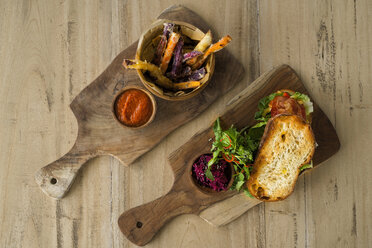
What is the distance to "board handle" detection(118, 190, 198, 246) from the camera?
2.69 m

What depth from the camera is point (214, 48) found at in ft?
7.60

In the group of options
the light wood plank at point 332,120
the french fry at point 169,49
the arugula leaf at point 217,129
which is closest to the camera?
the french fry at point 169,49

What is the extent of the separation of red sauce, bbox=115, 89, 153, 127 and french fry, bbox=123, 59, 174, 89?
0.58 feet

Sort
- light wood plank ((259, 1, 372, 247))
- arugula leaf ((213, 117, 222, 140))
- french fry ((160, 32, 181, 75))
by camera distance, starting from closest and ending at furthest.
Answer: french fry ((160, 32, 181, 75))
arugula leaf ((213, 117, 222, 140))
light wood plank ((259, 1, 372, 247))

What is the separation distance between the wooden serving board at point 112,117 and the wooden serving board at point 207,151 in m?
0.16

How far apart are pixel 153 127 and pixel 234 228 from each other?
0.96 m

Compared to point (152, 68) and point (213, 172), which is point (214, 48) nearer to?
point (152, 68)

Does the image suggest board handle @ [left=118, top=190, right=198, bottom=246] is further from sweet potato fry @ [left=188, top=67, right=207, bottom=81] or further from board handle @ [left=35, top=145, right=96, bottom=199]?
sweet potato fry @ [left=188, top=67, right=207, bottom=81]

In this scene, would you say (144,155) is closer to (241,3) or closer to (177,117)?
(177,117)

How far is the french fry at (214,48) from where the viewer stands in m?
2.26

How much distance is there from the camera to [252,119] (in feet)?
8.73

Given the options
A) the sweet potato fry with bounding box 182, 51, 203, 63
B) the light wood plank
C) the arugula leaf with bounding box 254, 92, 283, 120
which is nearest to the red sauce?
the sweet potato fry with bounding box 182, 51, 203, 63

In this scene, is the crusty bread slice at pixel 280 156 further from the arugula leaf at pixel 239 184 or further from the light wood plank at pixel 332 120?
the light wood plank at pixel 332 120

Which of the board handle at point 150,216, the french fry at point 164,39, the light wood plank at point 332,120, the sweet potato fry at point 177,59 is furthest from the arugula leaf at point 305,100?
the board handle at point 150,216
